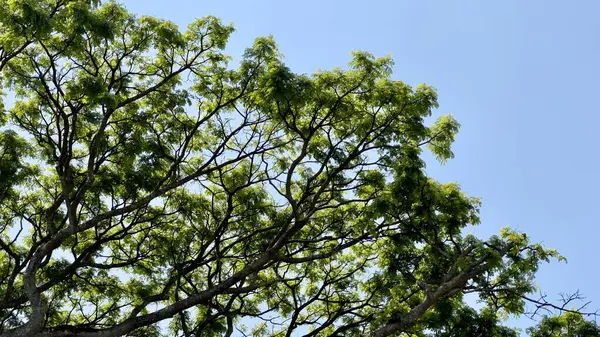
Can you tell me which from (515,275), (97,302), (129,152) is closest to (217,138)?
(129,152)

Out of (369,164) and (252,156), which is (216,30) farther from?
(369,164)

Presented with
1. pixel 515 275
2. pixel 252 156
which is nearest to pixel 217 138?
pixel 252 156

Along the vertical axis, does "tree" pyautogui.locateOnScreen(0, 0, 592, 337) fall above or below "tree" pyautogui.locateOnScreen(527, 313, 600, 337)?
above

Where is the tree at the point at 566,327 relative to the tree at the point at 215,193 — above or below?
below

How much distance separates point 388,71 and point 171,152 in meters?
5.28

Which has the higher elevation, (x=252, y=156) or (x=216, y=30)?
(x=216, y=30)

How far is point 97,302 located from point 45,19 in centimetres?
837

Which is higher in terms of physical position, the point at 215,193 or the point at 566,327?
the point at 215,193

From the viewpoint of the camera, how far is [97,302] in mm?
17094

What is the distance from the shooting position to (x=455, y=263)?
12.4 metres

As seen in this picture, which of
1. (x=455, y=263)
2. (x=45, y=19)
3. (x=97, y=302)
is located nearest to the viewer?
(x=45, y=19)

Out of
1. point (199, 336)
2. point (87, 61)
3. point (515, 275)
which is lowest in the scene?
point (515, 275)

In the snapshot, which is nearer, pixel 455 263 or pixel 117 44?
pixel 455 263

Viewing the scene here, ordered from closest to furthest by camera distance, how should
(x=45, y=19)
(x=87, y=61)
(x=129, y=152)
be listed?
(x=45, y=19)
(x=87, y=61)
(x=129, y=152)
